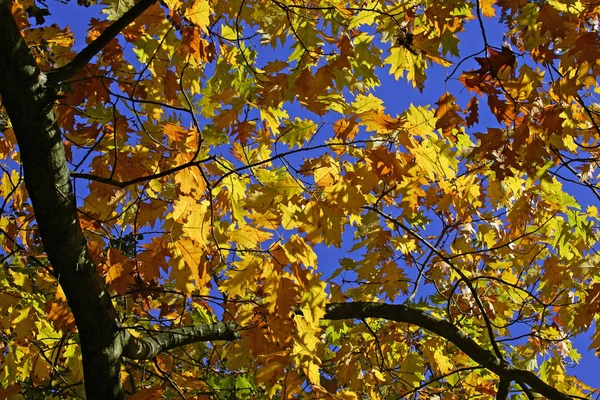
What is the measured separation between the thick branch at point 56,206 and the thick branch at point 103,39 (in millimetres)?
90

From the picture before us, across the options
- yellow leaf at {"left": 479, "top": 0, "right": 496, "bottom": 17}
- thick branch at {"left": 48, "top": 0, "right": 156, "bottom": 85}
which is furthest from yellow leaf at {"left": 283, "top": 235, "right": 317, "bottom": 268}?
yellow leaf at {"left": 479, "top": 0, "right": 496, "bottom": 17}

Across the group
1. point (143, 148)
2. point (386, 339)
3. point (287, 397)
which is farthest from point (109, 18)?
point (386, 339)

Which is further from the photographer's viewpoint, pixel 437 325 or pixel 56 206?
pixel 437 325

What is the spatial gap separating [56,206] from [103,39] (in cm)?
74

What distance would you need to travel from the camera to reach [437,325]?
3088mm

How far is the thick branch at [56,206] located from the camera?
2.15 m

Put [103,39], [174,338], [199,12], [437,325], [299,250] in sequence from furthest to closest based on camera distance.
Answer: [437,325] < [174,338] < [199,12] < [299,250] < [103,39]

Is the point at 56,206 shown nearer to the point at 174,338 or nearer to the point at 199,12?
the point at 174,338

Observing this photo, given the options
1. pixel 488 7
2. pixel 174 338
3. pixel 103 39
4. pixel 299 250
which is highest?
pixel 488 7

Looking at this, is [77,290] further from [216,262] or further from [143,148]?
[143,148]

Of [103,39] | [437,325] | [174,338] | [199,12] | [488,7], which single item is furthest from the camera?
[488,7]

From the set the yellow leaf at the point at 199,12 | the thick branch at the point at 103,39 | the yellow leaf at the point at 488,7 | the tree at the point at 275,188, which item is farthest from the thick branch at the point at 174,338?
the yellow leaf at the point at 488,7

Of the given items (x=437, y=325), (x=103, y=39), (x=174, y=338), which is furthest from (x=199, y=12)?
(x=437, y=325)

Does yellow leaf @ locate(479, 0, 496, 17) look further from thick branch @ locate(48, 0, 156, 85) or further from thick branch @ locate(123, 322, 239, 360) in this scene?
thick branch @ locate(123, 322, 239, 360)
